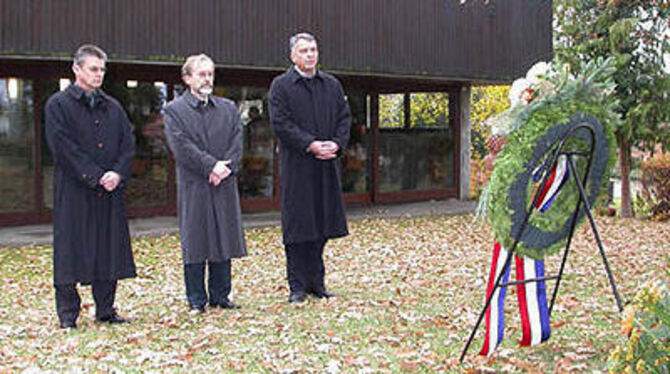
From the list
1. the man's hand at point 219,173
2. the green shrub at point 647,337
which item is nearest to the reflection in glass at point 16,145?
the man's hand at point 219,173

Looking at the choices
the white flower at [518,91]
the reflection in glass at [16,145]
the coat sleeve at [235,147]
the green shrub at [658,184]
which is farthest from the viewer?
the green shrub at [658,184]

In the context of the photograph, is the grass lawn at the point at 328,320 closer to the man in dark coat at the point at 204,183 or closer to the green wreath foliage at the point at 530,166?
the man in dark coat at the point at 204,183

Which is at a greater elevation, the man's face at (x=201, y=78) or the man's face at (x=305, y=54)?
the man's face at (x=305, y=54)

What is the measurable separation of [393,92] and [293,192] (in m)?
10.3

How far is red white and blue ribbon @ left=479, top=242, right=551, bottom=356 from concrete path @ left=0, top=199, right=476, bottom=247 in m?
7.85

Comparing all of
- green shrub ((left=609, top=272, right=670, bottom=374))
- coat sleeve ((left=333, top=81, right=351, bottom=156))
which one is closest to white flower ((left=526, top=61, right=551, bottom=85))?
green shrub ((left=609, top=272, right=670, bottom=374))

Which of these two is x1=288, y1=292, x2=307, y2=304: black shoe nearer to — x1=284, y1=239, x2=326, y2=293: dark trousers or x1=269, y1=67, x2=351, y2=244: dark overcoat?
Answer: x1=284, y1=239, x2=326, y2=293: dark trousers

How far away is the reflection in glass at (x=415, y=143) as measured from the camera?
17.0 meters

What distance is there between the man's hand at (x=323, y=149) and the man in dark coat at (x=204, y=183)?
1.98ft

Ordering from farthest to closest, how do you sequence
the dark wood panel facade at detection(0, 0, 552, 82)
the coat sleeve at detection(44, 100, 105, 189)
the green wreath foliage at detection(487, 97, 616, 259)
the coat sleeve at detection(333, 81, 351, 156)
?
1. the dark wood panel facade at detection(0, 0, 552, 82)
2. the coat sleeve at detection(333, 81, 351, 156)
3. the coat sleeve at detection(44, 100, 105, 189)
4. the green wreath foliage at detection(487, 97, 616, 259)

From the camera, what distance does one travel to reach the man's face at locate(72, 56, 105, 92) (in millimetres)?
6195

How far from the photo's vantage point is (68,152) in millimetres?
6051

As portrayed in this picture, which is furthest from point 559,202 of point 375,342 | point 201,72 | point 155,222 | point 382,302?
point 155,222

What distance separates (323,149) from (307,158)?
198 millimetres
